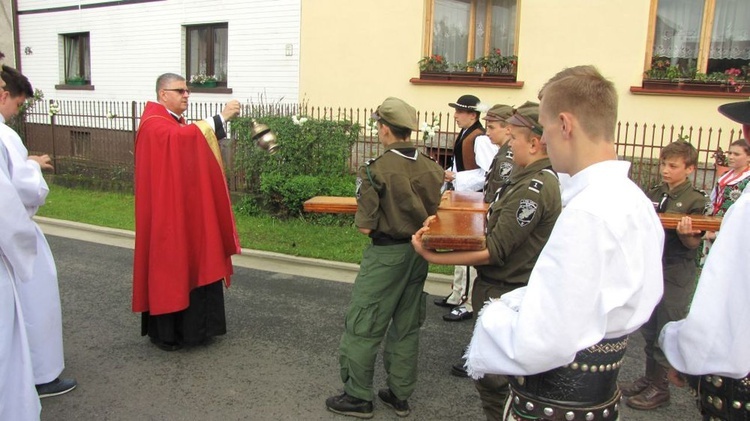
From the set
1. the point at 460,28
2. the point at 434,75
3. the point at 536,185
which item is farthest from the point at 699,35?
the point at 536,185

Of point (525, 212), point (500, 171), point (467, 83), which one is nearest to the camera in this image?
point (525, 212)

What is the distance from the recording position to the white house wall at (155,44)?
12680 mm

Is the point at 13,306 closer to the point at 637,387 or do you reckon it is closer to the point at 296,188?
the point at 637,387

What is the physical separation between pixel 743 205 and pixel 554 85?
26.0 inches

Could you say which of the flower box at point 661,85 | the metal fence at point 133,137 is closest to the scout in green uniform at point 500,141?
the metal fence at point 133,137

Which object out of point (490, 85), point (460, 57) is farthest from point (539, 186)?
point (460, 57)

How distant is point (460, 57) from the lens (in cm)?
1114

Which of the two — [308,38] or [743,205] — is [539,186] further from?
[308,38]

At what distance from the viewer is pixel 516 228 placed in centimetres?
292

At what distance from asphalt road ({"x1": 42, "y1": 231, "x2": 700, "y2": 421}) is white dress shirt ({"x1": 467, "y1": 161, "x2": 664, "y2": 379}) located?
2.30m

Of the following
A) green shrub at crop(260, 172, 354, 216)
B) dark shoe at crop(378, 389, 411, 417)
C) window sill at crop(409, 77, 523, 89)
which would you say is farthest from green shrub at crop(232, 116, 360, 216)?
dark shoe at crop(378, 389, 411, 417)

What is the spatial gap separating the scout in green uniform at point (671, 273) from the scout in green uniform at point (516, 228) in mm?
1331

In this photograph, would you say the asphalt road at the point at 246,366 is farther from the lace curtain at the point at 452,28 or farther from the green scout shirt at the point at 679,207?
the lace curtain at the point at 452,28

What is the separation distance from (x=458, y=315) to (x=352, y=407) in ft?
6.54
